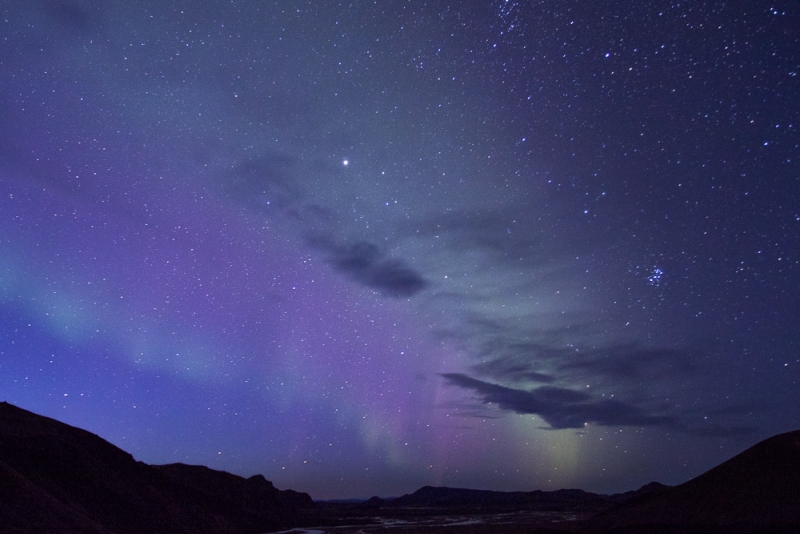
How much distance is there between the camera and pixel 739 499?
2783 cm

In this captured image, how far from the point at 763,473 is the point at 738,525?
6414 mm

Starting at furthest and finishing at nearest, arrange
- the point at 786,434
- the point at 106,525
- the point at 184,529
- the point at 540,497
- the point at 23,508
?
1. the point at 540,497
2. the point at 184,529
3. the point at 786,434
4. the point at 106,525
5. the point at 23,508

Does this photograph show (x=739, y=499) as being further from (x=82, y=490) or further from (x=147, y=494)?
(x=147, y=494)

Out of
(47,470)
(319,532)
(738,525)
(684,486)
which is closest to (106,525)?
(47,470)

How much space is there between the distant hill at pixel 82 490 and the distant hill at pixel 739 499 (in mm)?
28830

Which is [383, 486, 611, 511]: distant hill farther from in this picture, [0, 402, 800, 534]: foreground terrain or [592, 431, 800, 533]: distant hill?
[592, 431, 800, 533]: distant hill

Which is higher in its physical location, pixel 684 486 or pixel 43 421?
pixel 43 421

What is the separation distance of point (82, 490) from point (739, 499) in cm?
3748

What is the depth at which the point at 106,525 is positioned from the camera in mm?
29766

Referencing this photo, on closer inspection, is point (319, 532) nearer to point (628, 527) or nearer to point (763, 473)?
point (628, 527)

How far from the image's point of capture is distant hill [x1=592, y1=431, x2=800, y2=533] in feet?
83.3

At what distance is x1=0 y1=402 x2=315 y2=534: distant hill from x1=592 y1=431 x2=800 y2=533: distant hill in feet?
94.6

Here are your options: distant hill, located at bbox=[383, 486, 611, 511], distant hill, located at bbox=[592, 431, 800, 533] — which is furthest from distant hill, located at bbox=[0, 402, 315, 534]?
distant hill, located at bbox=[383, 486, 611, 511]

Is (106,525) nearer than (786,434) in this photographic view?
Yes
